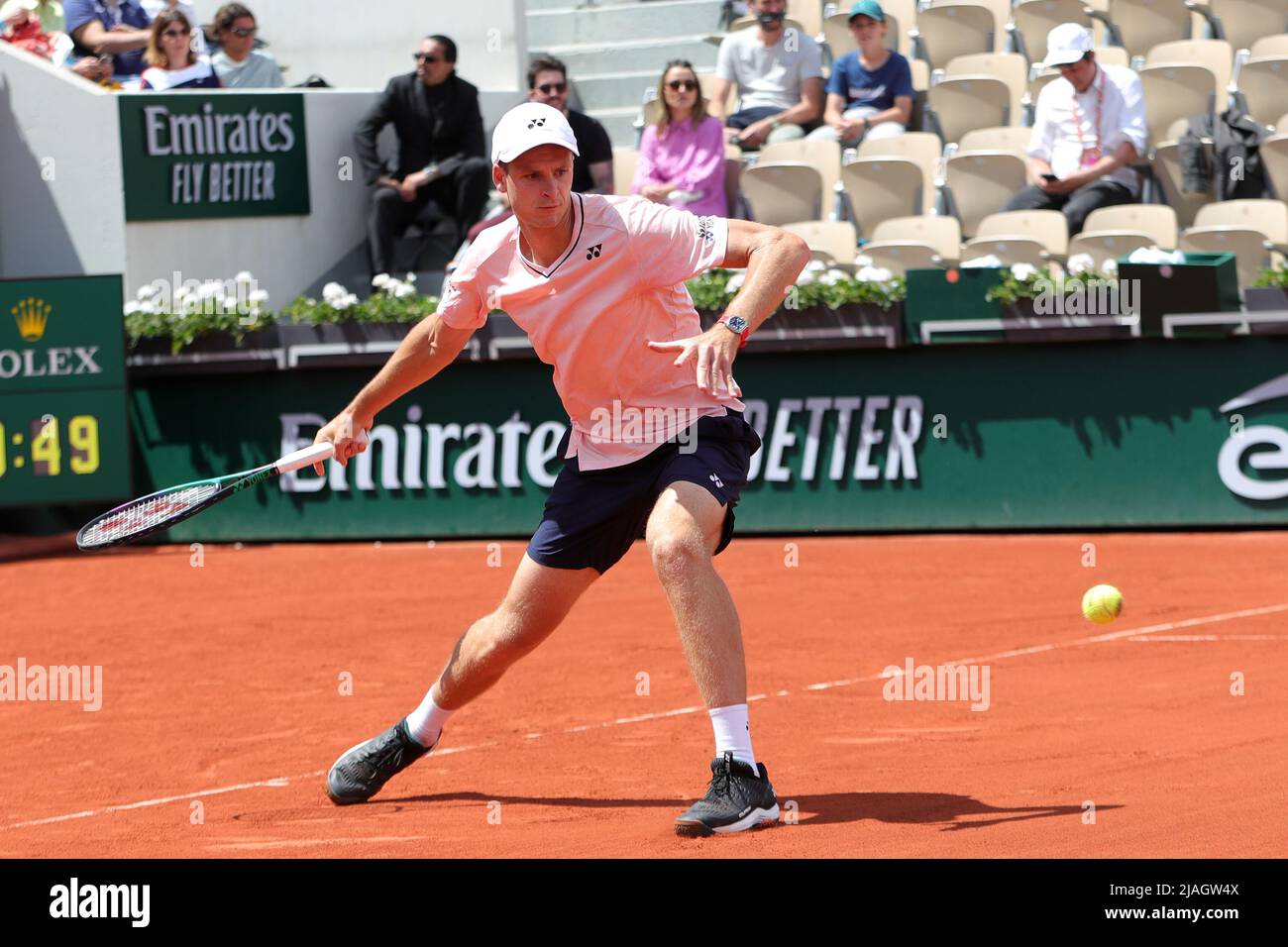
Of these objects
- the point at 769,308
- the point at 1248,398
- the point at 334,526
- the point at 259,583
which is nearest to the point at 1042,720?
the point at 769,308

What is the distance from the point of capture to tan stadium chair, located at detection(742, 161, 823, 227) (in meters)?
13.8

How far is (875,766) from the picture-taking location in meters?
6.31

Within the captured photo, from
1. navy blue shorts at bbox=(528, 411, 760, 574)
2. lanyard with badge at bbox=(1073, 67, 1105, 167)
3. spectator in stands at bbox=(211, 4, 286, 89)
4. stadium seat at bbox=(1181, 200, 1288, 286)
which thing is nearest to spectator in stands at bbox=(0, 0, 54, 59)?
spectator in stands at bbox=(211, 4, 286, 89)

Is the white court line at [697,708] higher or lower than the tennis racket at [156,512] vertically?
lower

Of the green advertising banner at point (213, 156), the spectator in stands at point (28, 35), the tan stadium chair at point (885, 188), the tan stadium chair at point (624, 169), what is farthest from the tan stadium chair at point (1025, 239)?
the spectator in stands at point (28, 35)

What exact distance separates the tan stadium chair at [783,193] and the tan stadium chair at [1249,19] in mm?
3319

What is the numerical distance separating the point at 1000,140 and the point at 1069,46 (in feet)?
4.34

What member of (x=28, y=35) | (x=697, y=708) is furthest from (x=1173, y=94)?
(x=28, y=35)

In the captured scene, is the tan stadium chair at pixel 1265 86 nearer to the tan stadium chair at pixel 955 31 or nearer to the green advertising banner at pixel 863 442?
the tan stadium chair at pixel 955 31

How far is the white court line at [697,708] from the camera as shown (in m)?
6.12

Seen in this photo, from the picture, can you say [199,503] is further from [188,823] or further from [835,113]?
[835,113]

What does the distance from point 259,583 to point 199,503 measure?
5.66m

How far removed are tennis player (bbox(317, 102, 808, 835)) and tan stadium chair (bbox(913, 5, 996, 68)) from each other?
1012 cm

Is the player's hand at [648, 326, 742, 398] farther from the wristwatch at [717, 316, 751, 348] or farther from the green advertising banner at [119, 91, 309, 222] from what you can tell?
the green advertising banner at [119, 91, 309, 222]
